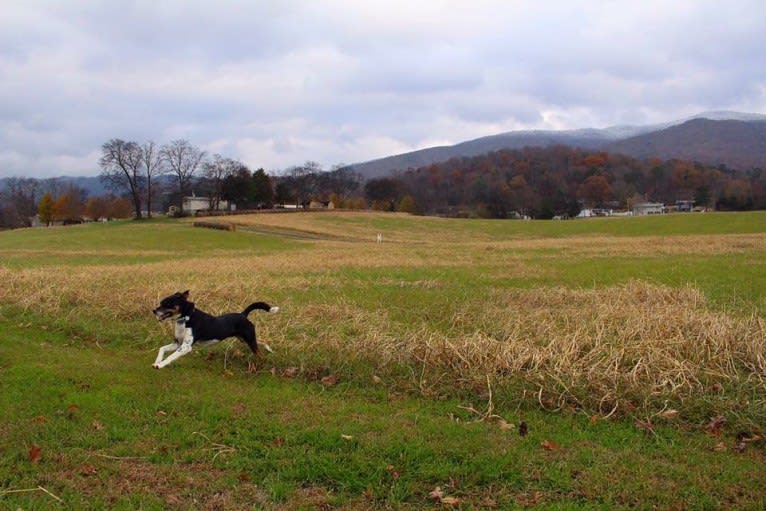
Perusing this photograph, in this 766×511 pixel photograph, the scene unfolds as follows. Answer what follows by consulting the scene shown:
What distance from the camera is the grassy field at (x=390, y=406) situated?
457 centimetres

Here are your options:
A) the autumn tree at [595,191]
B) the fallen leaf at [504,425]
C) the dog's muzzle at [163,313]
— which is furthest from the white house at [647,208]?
the dog's muzzle at [163,313]

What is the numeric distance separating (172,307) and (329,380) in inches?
85.9

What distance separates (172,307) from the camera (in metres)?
7.27

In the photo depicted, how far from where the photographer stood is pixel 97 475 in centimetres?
479

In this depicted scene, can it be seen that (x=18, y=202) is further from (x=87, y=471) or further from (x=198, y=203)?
(x=87, y=471)

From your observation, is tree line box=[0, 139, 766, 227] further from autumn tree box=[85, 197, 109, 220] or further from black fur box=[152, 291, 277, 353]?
black fur box=[152, 291, 277, 353]

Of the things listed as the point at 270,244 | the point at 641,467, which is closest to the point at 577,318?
the point at 641,467

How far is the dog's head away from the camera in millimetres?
7199

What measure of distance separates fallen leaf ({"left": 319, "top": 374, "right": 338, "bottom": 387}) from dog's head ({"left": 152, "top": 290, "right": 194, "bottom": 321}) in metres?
1.98

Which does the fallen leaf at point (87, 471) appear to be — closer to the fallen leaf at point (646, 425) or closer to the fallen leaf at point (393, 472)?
the fallen leaf at point (393, 472)

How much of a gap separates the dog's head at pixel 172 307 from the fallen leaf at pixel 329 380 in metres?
1.98

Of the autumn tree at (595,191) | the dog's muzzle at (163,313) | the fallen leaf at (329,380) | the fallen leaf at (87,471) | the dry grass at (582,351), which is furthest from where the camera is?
the autumn tree at (595,191)

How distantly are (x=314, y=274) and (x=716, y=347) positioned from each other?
552 inches

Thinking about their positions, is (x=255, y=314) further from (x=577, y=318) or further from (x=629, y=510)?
(x=629, y=510)
